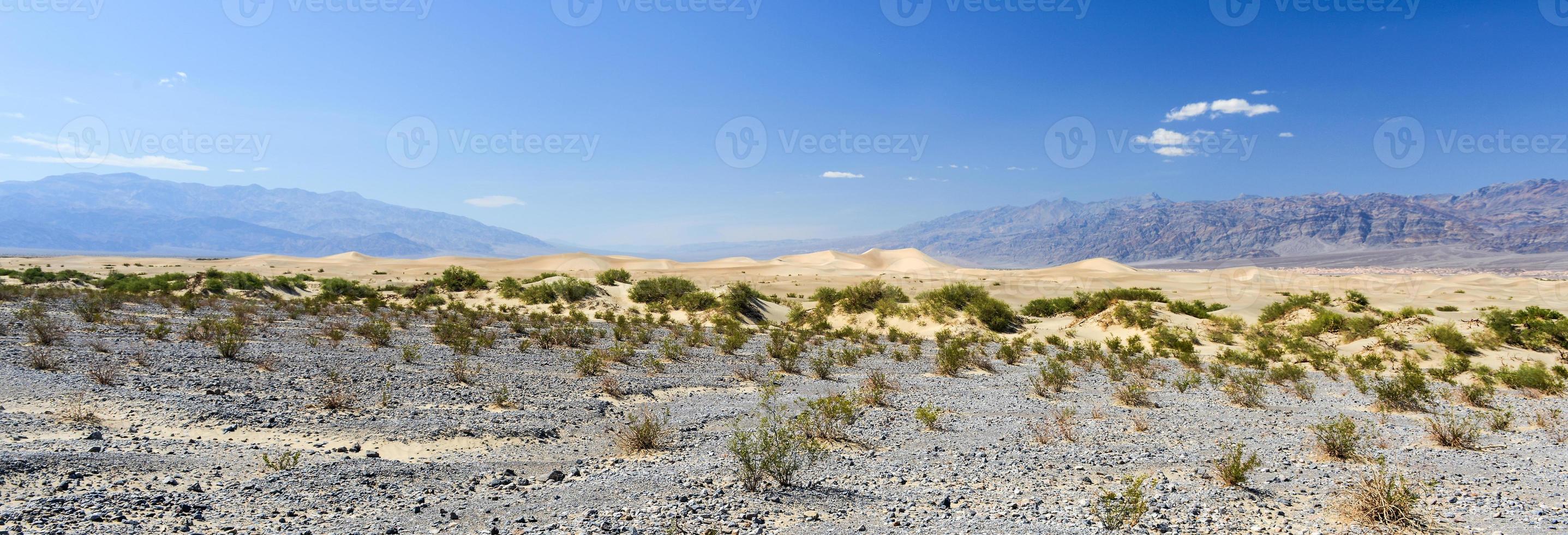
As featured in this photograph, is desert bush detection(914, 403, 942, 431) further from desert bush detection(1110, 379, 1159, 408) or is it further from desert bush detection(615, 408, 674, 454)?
desert bush detection(1110, 379, 1159, 408)

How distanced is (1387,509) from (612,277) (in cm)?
3616

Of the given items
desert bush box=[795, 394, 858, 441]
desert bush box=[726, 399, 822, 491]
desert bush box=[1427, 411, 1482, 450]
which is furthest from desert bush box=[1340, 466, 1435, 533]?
desert bush box=[795, 394, 858, 441]

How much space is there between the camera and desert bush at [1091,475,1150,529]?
4902 millimetres

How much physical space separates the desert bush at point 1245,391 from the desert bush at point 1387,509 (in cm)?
608

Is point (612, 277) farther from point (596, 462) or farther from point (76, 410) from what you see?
point (596, 462)

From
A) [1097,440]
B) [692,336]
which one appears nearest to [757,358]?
[692,336]

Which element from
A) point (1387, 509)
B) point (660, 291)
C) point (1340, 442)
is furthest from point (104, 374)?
point (660, 291)

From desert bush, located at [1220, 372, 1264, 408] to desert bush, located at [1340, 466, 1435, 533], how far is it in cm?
608

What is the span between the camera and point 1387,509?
4.88 metres

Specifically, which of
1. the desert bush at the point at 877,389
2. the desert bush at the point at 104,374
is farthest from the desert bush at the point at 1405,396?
the desert bush at the point at 104,374

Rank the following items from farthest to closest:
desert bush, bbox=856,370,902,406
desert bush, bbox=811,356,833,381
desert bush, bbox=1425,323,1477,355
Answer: desert bush, bbox=1425,323,1477,355, desert bush, bbox=811,356,833,381, desert bush, bbox=856,370,902,406

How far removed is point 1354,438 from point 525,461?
9276 mm

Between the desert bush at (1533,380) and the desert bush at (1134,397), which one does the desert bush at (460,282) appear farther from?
the desert bush at (1533,380)

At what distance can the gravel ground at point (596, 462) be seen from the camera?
488cm
